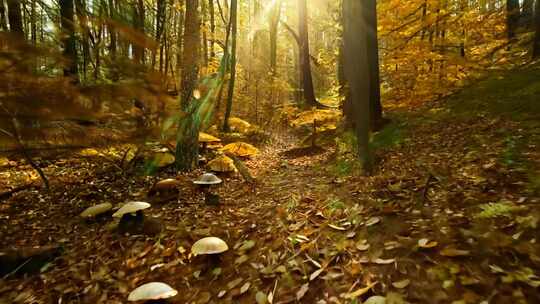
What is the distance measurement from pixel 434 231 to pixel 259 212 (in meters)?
2.33

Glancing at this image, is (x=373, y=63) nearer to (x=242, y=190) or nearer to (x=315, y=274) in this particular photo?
(x=242, y=190)

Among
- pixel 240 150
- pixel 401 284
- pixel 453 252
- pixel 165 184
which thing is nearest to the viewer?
pixel 401 284

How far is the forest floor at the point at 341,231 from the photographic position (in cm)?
229

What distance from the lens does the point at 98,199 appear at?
5637 millimetres

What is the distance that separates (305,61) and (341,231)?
39.0 ft

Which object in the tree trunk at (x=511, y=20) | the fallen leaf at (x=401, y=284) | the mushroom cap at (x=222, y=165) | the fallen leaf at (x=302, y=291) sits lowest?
the fallen leaf at (x=302, y=291)

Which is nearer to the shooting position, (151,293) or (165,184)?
(151,293)

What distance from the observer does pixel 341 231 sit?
3162 millimetres

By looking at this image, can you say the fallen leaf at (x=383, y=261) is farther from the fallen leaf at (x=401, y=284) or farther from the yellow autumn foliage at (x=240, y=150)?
the yellow autumn foliage at (x=240, y=150)

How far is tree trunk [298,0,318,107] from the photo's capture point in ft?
44.3

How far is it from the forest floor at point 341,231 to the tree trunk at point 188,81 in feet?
3.88

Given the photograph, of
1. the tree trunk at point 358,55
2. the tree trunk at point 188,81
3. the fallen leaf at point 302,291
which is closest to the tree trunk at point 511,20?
the tree trunk at point 358,55

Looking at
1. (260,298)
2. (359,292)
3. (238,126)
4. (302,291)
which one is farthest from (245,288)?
(238,126)

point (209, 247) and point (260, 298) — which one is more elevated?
point (209, 247)
